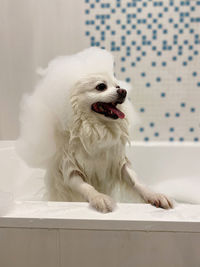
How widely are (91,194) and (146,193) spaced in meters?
0.20

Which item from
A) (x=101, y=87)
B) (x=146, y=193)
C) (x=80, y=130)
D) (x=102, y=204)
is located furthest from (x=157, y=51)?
(x=102, y=204)

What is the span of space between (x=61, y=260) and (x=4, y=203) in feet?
0.76

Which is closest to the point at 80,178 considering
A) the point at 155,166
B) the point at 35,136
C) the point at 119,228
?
the point at 35,136

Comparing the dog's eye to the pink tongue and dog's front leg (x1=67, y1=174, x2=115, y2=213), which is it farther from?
dog's front leg (x1=67, y1=174, x2=115, y2=213)

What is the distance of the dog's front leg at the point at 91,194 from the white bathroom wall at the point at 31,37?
97cm

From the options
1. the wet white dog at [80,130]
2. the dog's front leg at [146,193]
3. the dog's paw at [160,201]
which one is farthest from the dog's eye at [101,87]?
the dog's paw at [160,201]

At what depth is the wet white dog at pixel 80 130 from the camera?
3.38ft

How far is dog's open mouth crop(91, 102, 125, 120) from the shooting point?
103 cm

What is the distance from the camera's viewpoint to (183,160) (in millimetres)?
1688

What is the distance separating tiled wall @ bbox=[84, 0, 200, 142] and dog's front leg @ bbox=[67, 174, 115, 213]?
80cm

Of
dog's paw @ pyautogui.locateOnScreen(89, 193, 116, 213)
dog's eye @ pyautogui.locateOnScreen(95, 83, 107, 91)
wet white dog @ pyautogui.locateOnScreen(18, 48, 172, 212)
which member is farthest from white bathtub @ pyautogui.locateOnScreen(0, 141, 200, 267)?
dog's eye @ pyautogui.locateOnScreen(95, 83, 107, 91)

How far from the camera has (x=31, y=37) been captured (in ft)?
5.65

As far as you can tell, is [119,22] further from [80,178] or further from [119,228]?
[119,228]

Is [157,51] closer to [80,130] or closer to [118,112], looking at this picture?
[118,112]
